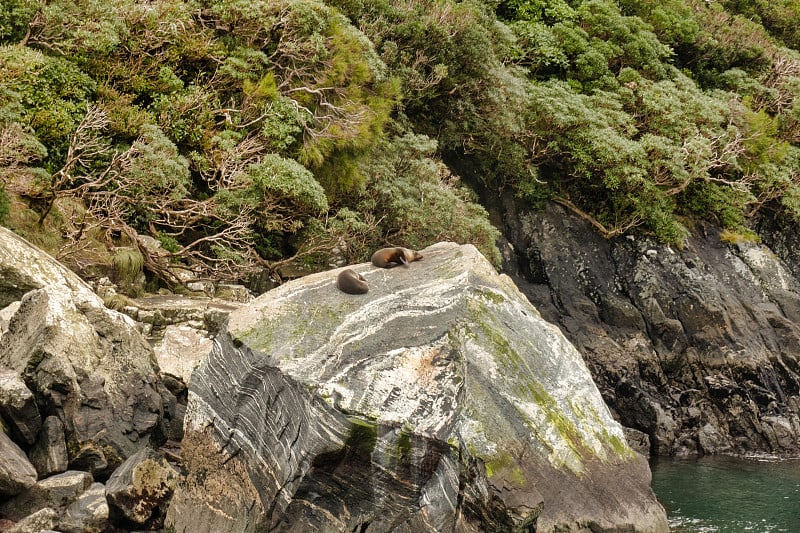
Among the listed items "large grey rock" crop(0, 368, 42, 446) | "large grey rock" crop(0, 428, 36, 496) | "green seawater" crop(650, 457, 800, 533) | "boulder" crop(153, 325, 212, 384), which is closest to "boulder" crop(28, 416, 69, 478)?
"large grey rock" crop(0, 368, 42, 446)

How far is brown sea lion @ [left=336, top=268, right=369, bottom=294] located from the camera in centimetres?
880

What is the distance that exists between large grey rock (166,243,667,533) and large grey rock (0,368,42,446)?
1.73 meters

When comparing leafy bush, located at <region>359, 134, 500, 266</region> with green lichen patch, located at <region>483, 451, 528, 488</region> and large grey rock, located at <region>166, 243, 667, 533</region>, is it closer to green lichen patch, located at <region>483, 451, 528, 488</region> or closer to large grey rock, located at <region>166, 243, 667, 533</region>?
large grey rock, located at <region>166, 243, 667, 533</region>

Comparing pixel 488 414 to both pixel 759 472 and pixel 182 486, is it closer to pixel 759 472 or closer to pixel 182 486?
Answer: pixel 182 486

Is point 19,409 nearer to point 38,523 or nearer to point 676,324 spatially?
point 38,523

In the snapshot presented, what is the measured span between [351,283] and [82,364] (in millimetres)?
3491

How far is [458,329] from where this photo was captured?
320 inches

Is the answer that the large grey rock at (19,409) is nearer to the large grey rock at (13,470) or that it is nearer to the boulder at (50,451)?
the boulder at (50,451)

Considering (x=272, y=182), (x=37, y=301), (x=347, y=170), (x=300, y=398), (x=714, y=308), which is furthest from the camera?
(x=714, y=308)

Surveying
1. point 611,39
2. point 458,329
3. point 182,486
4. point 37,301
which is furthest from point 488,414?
point 611,39

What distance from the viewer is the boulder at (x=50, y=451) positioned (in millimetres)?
8094

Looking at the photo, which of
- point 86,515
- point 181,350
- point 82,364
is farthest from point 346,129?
point 86,515

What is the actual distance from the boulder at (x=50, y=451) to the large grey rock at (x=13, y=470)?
0.77 ft

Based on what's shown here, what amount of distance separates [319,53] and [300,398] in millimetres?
12023
